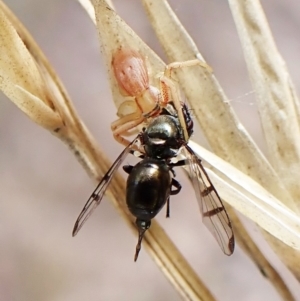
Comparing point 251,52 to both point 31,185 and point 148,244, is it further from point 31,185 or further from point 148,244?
point 31,185

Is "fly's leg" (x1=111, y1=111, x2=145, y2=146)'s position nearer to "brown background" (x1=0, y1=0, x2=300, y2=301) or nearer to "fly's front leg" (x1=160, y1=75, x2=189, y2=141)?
"fly's front leg" (x1=160, y1=75, x2=189, y2=141)

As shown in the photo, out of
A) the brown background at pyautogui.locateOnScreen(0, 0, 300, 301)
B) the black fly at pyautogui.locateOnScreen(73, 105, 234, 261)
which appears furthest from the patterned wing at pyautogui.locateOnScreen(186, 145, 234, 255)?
the brown background at pyautogui.locateOnScreen(0, 0, 300, 301)

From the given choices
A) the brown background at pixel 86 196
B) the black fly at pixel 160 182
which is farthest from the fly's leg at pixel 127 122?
the brown background at pixel 86 196

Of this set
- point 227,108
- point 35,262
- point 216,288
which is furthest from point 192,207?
point 227,108

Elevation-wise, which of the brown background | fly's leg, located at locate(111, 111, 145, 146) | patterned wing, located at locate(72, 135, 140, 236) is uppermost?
fly's leg, located at locate(111, 111, 145, 146)

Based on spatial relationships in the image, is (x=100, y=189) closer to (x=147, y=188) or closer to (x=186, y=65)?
(x=147, y=188)

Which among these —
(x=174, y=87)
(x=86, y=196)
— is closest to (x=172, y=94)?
(x=174, y=87)
